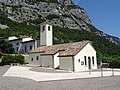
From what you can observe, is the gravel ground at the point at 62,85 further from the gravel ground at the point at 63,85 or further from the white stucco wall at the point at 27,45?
the white stucco wall at the point at 27,45

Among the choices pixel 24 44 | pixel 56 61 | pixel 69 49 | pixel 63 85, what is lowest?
pixel 63 85

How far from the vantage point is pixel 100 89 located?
43.1 ft

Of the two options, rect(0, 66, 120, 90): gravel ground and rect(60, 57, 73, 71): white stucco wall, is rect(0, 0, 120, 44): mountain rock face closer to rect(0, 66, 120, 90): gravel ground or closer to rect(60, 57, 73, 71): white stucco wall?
rect(60, 57, 73, 71): white stucco wall

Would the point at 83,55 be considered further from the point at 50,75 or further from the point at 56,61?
the point at 50,75

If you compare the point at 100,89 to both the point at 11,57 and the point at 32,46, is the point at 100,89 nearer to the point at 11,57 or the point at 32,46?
the point at 11,57

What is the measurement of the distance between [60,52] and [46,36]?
12848 millimetres

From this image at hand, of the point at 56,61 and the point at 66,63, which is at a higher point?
the point at 56,61

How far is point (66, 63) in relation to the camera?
117 ft

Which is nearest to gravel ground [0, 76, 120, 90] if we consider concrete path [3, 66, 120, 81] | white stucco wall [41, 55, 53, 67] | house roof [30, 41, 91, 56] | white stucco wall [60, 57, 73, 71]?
concrete path [3, 66, 120, 81]

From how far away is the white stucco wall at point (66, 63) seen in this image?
34662mm

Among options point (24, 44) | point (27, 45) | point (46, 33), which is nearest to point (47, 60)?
point (46, 33)

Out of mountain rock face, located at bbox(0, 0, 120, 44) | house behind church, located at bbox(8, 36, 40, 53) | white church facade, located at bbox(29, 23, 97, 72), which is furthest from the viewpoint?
mountain rock face, located at bbox(0, 0, 120, 44)

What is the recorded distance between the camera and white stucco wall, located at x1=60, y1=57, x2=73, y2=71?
34.7 metres

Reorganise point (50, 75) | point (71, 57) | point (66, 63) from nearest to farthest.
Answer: point (50, 75) → point (71, 57) → point (66, 63)
